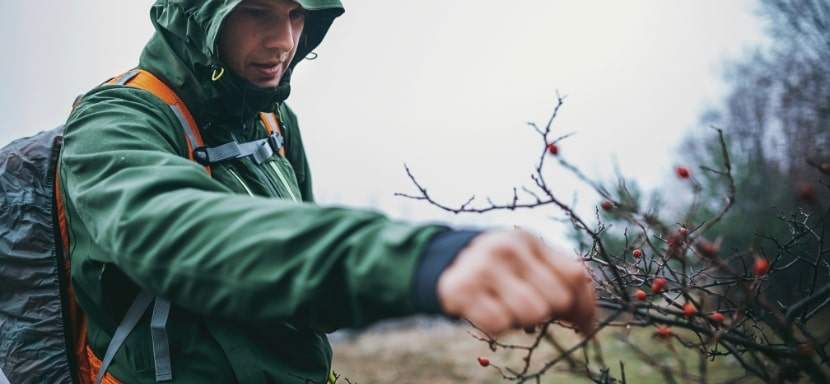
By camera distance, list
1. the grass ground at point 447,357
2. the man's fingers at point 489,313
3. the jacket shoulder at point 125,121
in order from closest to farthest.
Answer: the man's fingers at point 489,313 < the jacket shoulder at point 125,121 < the grass ground at point 447,357

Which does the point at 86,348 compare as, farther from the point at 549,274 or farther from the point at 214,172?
the point at 549,274

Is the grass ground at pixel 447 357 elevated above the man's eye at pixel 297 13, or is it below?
below

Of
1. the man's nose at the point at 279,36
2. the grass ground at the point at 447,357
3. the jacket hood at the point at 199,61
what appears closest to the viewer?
the jacket hood at the point at 199,61

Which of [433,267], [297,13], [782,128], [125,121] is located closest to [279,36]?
[297,13]

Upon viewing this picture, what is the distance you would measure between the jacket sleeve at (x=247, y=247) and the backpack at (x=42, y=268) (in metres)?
0.69

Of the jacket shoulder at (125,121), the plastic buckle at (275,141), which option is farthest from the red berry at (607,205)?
the plastic buckle at (275,141)

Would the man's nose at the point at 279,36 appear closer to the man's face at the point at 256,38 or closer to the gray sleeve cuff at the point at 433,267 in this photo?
the man's face at the point at 256,38

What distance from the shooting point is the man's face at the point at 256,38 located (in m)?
2.09

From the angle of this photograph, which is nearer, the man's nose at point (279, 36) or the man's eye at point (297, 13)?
the man's nose at point (279, 36)

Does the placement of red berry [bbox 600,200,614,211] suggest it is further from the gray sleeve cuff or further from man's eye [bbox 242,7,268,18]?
man's eye [bbox 242,7,268,18]

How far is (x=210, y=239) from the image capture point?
1.07m

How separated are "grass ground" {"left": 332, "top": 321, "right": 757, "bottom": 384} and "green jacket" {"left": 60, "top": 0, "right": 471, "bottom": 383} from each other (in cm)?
819

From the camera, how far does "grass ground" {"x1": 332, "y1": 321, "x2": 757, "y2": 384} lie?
39.5 ft

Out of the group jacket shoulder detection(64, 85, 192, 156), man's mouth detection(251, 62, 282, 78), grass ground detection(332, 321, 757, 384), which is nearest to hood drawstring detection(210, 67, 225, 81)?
man's mouth detection(251, 62, 282, 78)
